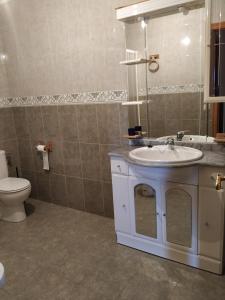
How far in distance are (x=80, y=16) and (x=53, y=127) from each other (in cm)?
119

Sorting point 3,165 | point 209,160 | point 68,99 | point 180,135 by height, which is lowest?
point 3,165

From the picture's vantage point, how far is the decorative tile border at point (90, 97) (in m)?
2.09

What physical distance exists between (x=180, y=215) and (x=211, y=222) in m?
0.22

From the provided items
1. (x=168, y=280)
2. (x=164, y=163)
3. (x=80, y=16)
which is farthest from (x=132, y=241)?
(x=80, y=16)

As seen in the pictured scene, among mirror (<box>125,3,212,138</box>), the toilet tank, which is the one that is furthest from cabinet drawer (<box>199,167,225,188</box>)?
the toilet tank

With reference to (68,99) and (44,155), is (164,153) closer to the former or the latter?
(68,99)

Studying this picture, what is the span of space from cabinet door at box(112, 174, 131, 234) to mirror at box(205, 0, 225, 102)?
0.94 meters

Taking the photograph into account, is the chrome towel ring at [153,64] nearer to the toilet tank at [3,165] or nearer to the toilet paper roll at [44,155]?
the toilet paper roll at [44,155]

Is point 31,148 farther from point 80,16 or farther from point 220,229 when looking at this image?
point 220,229

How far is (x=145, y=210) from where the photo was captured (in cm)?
207

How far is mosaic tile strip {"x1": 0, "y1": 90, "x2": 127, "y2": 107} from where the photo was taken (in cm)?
242

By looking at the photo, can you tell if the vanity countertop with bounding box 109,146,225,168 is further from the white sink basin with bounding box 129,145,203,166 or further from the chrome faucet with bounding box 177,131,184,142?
the chrome faucet with bounding box 177,131,184,142

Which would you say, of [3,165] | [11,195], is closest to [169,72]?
[11,195]

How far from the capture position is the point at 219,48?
186 centimetres
